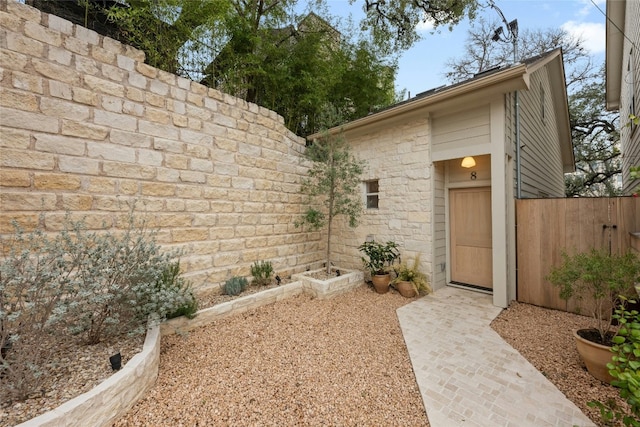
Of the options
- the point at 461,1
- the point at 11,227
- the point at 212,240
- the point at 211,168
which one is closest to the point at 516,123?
the point at 461,1

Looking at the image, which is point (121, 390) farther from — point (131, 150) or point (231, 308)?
point (131, 150)

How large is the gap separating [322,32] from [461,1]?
3512 millimetres

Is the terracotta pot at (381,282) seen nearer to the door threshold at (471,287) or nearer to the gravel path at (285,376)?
the gravel path at (285,376)

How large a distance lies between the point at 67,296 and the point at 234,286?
198 cm

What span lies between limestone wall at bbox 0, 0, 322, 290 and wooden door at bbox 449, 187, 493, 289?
3349 mm

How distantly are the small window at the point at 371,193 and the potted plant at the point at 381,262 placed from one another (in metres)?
0.99

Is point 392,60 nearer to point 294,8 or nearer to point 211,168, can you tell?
point 294,8

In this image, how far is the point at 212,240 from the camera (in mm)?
4055

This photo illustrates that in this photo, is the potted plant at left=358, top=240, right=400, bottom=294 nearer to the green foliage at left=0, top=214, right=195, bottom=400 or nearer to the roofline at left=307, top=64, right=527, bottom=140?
the roofline at left=307, top=64, right=527, bottom=140

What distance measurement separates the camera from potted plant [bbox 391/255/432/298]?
4526 millimetres

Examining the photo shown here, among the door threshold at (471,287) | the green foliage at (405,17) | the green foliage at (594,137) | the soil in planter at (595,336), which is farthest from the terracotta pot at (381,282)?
the green foliage at (594,137)

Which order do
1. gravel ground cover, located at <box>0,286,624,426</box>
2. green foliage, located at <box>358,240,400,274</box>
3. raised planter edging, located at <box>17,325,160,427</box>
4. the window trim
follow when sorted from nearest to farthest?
1. raised planter edging, located at <box>17,325,160,427</box>
2. gravel ground cover, located at <box>0,286,624,426</box>
3. green foliage, located at <box>358,240,400,274</box>
4. the window trim

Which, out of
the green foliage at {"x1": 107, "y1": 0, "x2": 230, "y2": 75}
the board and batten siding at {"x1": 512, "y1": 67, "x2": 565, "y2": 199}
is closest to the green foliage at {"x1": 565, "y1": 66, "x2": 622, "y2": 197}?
the board and batten siding at {"x1": 512, "y1": 67, "x2": 565, "y2": 199}

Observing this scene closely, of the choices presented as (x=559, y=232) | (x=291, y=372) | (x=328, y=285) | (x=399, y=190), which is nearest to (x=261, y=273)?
(x=328, y=285)
